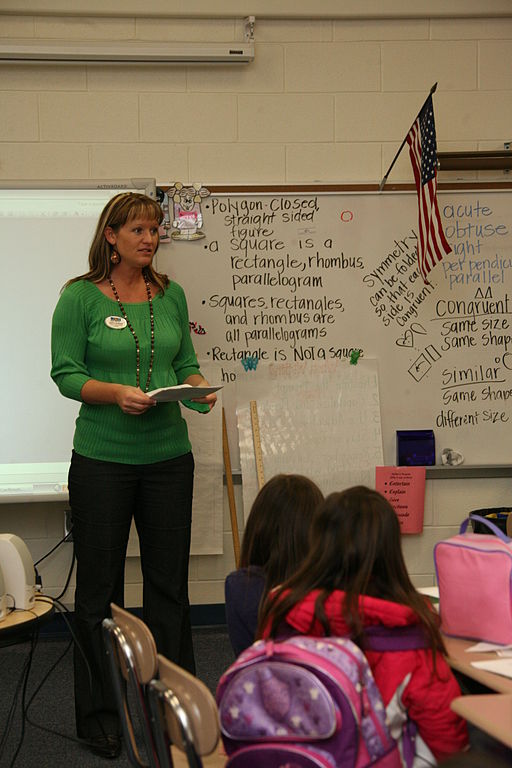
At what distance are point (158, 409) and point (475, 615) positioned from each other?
4.45 ft

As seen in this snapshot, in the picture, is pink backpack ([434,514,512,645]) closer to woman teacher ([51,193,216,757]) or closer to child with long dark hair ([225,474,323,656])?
child with long dark hair ([225,474,323,656])

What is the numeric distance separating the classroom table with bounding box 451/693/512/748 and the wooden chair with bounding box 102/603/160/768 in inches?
20.6

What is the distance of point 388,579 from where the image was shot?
166 cm

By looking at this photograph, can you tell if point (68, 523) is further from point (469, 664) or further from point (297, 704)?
point (297, 704)

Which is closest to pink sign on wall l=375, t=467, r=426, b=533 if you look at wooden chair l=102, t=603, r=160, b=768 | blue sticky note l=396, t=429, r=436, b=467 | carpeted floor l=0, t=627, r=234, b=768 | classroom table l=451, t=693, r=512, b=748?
blue sticky note l=396, t=429, r=436, b=467

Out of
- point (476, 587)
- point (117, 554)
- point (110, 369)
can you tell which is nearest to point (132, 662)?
point (476, 587)

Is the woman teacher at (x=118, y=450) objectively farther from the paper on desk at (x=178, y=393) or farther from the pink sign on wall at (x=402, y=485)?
the pink sign on wall at (x=402, y=485)

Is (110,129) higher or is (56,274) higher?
(110,129)

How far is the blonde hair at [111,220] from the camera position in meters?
2.84

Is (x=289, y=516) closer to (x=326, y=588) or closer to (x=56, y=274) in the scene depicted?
(x=326, y=588)

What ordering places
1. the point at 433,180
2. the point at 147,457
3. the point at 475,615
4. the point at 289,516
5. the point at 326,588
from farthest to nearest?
the point at 433,180
the point at 147,457
the point at 289,516
the point at 475,615
the point at 326,588

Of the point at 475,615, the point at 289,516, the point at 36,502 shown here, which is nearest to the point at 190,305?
the point at 36,502

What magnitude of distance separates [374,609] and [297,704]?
0.25 metres

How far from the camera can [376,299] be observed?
393 centimetres
